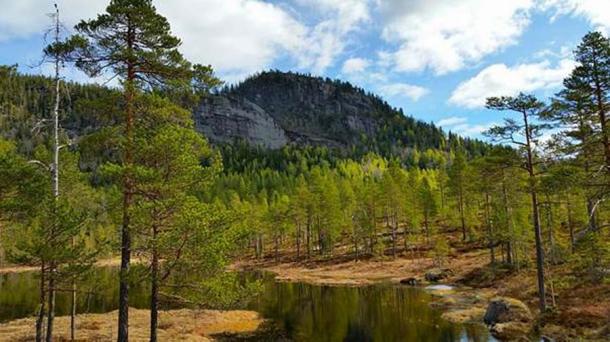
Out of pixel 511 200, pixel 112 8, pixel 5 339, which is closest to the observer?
pixel 112 8

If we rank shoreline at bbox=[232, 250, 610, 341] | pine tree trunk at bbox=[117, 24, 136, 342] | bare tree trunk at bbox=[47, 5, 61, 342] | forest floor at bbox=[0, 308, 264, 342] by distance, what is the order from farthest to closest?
forest floor at bbox=[0, 308, 264, 342] < shoreline at bbox=[232, 250, 610, 341] < bare tree trunk at bbox=[47, 5, 61, 342] < pine tree trunk at bbox=[117, 24, 136, 342]

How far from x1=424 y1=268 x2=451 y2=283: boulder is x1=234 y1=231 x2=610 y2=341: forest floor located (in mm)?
564

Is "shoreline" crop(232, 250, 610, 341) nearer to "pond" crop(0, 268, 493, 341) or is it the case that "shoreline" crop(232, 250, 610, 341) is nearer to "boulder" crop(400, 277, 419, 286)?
"boulder" crop(400, 277, 419, 286)

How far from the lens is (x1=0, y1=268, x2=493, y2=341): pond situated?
90.3ft

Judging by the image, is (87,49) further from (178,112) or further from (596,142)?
(596,142)

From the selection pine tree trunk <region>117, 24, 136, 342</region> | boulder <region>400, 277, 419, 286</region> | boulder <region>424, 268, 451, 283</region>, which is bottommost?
boulder <region>400, 277, 419, 286</region>

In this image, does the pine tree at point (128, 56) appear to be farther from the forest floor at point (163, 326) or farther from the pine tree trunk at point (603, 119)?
the pine tree trunk at point (603, 119)

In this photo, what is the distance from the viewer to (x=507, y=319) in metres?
28.5

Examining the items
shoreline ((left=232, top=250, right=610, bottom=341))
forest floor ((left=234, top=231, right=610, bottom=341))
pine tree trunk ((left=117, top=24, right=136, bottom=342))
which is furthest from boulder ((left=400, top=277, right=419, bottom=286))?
pine tree trunk ((left=117, top=24, right=136, bottom=342))

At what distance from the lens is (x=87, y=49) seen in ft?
57.0

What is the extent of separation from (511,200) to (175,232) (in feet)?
141

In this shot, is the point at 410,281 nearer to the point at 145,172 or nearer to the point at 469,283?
the point at 469,283

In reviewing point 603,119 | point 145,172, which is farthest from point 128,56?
point 603,119

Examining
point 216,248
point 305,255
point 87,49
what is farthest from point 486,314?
point 305,255
